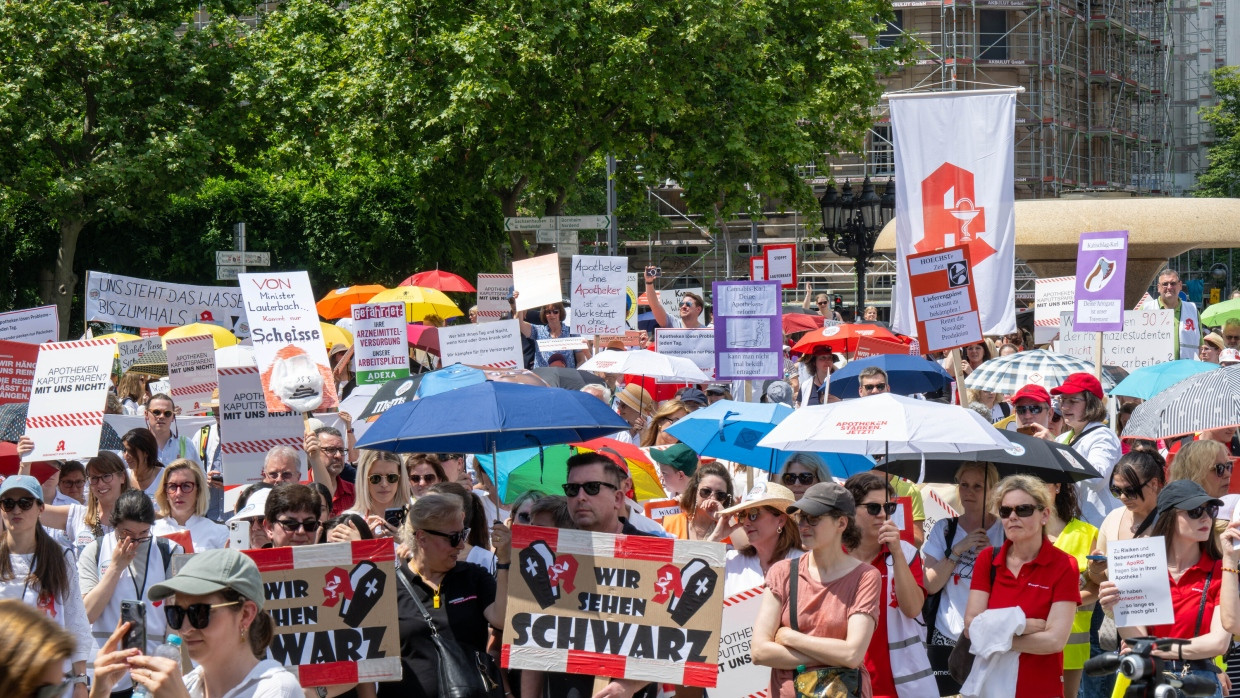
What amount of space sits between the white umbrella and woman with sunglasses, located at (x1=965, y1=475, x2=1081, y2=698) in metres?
5.83

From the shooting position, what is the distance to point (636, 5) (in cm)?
2695

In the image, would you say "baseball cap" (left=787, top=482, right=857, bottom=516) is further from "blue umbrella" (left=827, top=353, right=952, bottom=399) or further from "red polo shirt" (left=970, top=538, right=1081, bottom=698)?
"blue umbrella" (left=827, top=353, right=952, bottom=399)

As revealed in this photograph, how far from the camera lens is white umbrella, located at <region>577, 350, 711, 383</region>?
12172 mm

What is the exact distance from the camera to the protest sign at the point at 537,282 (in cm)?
1561

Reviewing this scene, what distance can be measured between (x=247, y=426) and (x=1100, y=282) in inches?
264

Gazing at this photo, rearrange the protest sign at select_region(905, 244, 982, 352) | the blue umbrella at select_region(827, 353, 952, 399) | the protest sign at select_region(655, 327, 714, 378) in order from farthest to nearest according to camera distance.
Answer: the protest sign at select_region(655, 327, 714, 378) < the blue umbrella at select_region(827, 353, 952, 399) < the protest sign at select_region(905, 244, 982, 352)

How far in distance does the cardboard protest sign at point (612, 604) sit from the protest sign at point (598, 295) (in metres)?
8.84

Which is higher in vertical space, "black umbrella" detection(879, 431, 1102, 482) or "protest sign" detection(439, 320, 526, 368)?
"protest sign" detection(439, 320, 526, 368)

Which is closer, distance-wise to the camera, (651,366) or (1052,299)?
(651,366)

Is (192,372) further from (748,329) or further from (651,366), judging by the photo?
(748,329)

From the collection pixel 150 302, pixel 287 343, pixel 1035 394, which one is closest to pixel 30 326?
pixel 150 302

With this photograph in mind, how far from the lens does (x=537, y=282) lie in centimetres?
1576

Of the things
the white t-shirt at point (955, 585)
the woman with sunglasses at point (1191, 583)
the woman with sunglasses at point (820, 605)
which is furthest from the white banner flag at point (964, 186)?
the woman with sunglasses at point (820, 605)

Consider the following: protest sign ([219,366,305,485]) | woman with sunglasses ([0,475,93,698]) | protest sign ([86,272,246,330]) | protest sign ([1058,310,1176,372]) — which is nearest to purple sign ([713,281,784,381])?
protest sign ([1058,310,1176,372])
